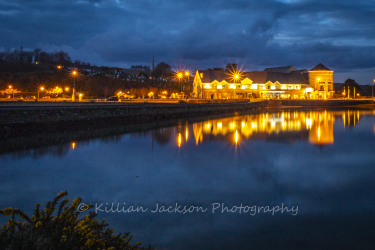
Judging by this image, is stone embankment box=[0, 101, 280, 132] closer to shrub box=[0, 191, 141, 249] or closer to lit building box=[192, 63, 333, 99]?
shrub box=[0, 191, 141, 249]

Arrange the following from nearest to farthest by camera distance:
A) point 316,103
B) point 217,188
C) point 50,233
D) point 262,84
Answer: point 50,233
point 217,188
point 316,103
point 262,84

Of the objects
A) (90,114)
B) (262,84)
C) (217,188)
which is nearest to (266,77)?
(262,84)

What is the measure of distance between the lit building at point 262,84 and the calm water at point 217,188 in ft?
220

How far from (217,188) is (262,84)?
8543 cm

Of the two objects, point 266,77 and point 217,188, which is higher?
point 266,77

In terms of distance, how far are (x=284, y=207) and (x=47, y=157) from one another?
521 inches

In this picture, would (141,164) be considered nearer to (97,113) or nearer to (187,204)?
(187,204)

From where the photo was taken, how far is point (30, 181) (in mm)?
12578

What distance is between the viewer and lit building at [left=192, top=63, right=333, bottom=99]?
87750mm

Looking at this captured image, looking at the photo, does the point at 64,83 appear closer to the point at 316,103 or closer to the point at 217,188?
the point at 316,103

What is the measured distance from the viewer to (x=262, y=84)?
93125mm

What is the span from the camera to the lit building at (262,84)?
87.8 meters

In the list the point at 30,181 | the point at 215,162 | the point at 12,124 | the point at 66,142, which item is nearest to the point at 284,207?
the point at 215,162

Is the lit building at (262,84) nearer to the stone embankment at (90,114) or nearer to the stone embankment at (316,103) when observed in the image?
the stone embankment at (316,103)
